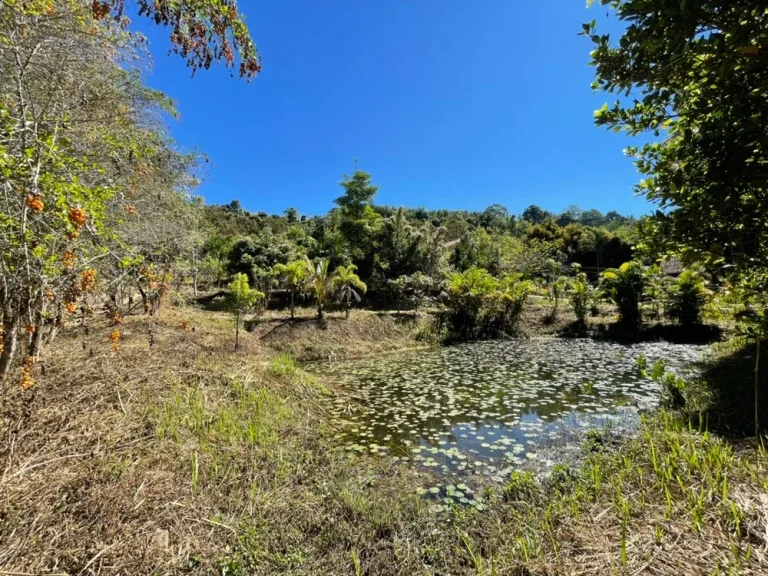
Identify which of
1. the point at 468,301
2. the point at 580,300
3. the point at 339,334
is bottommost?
the point at 339,334

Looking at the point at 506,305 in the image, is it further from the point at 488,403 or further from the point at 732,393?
the point at 732,393

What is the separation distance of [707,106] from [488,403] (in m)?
5.13

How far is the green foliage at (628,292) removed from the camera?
46.1 feet

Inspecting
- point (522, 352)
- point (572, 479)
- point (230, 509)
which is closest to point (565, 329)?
point (522, 352)

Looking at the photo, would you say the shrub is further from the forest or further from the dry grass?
the forest

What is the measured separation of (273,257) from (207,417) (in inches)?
694

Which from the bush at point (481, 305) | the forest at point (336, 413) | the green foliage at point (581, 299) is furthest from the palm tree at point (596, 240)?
the forest at point (336, 413)

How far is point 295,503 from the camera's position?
308 centimetres

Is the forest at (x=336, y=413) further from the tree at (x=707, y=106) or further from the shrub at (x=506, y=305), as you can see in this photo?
the shrub at (x=506, y=305)

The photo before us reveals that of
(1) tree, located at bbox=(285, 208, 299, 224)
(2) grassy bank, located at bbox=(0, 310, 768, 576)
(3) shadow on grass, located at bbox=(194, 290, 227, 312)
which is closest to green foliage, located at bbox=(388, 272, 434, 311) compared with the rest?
(3) shadow on grass, located at bbox=(194, 290, 227, 312)

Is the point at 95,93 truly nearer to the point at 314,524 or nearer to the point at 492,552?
the point at 314,524

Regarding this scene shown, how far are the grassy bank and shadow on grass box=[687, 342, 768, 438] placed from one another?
0.56 metres

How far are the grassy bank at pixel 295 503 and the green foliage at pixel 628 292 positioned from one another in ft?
38.7

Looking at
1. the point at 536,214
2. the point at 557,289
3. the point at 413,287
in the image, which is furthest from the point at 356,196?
the point at 536,214
